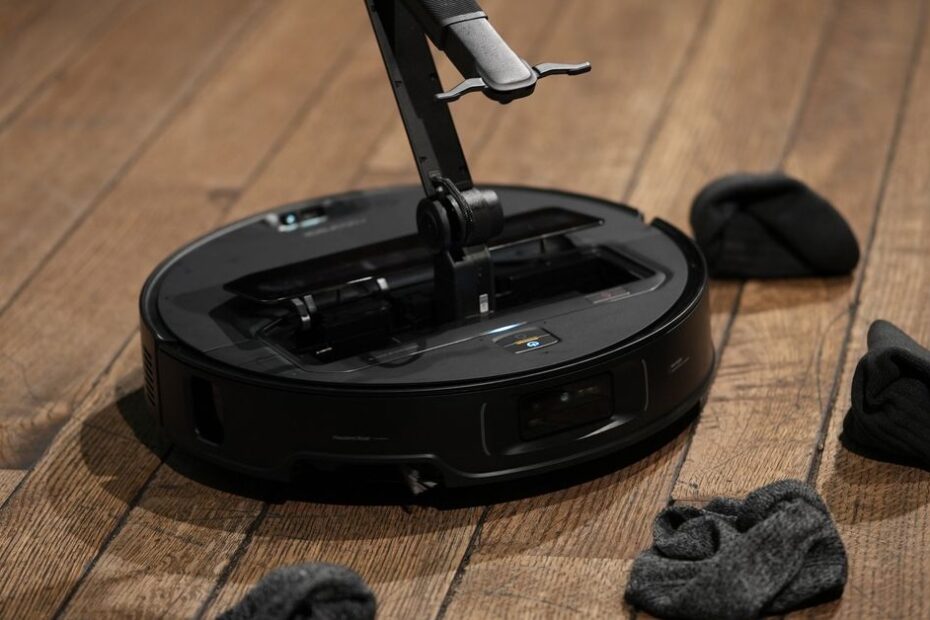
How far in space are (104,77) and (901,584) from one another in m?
1.61

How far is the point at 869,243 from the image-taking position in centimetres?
183

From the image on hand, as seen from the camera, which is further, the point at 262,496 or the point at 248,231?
A: the point at 248,231

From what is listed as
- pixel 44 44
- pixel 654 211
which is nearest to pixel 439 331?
pixel 654 211

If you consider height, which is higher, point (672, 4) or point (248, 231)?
point (248, 231)

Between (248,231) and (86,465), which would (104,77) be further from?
(86,465)

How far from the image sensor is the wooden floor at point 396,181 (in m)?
1.28

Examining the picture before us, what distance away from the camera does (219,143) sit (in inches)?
86.0

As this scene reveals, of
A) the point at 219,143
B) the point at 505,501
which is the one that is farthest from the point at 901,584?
the point at 219,143

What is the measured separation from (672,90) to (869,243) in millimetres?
545

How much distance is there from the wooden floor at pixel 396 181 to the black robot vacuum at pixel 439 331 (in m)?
0.06

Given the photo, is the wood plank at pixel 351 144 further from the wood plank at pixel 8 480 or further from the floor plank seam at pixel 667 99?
the wood plank at pixel 8 480

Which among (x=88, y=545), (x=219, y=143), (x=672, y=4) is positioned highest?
(x=88, y=545)

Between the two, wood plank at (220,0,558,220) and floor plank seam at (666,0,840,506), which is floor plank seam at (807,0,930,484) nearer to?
floor plank seam at (666,0,840,506)

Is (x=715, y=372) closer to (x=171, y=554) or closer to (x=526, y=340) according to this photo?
(x=526, y=340)
